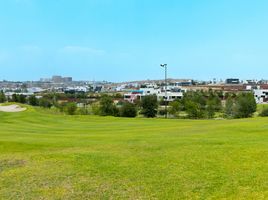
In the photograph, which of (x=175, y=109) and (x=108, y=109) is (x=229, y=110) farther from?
(x=108, y=109)

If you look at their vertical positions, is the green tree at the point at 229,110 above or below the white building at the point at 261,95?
below

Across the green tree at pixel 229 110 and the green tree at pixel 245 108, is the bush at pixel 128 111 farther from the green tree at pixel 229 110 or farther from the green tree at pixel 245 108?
the green tree at pixel 245 108

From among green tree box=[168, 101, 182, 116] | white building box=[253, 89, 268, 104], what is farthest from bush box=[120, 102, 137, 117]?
white building box=[253, 89, 268, 104]

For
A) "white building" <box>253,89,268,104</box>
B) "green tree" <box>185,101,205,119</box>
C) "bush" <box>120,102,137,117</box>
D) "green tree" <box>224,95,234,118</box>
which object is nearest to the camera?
"green tree" <box>185,101,205,119</box>

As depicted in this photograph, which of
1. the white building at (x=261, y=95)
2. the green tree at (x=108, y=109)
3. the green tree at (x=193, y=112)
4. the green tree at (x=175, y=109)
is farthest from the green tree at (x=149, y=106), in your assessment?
the white building at (x=261, y=95)

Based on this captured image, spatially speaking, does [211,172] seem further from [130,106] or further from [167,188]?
[130,106]

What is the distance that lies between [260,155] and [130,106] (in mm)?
59291

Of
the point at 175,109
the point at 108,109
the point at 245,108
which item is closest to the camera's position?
the point at 245,108

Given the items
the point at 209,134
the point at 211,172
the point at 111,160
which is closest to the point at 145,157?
the point at 111,160

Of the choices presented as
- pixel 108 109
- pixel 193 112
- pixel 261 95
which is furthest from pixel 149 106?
pixel 261 95

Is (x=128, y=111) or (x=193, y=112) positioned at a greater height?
(x=128, y=111)

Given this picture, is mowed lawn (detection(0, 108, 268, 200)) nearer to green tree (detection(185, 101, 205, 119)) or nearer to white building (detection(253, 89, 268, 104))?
green tree (detection(185, 101, 205, 119))

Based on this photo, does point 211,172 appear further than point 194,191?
Yes

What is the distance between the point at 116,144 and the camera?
54.5 feet
